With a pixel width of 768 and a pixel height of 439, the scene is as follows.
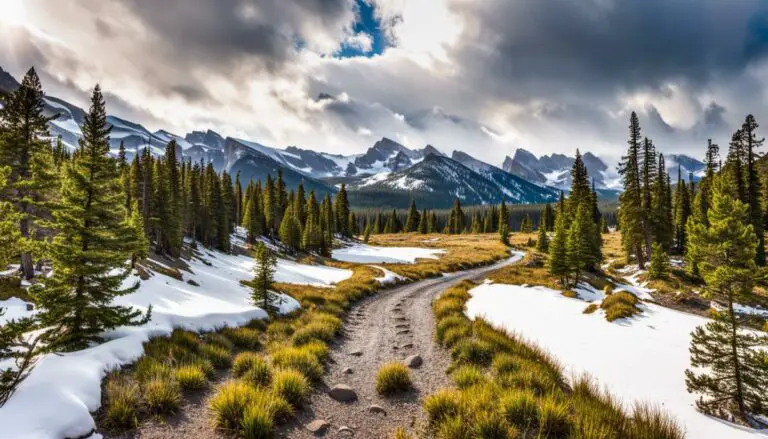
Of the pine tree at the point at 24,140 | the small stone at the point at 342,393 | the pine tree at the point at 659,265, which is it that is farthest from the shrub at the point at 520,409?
the pine tree at the point at 659,265

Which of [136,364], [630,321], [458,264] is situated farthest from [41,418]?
[458,264]

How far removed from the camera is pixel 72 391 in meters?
6.04

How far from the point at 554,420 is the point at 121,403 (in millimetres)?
7824

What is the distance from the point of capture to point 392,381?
8.02 metres

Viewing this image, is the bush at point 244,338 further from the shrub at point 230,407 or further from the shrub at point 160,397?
the shrub at point 230,407

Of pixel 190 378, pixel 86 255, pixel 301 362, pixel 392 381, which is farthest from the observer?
pixel 301 362

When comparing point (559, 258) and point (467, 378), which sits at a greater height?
point (559, 258)

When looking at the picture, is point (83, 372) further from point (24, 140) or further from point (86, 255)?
point (24, 140)

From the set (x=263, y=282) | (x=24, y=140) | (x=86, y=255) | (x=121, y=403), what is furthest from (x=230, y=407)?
(x=24, y=140)

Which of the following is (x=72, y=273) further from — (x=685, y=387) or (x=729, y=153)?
(x=729, y=153)

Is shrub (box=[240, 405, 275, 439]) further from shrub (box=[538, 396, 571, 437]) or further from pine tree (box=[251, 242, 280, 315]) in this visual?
pine tree (box=[251, 242, 280, 315])

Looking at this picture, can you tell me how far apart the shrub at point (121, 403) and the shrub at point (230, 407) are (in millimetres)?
1305

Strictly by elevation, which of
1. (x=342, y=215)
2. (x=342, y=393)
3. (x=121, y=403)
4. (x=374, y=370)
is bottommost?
(x=374, y=370)

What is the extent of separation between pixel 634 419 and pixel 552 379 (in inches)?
77.0
